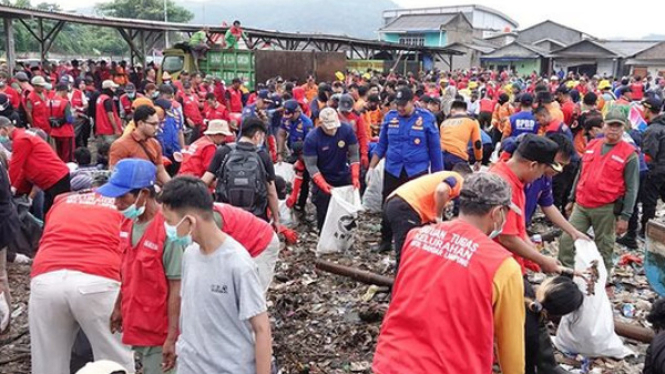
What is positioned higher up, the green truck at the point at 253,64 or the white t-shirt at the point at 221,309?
the green truck at the point at 253,64

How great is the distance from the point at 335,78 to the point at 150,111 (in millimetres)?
13401

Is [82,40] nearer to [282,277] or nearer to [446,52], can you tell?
[446,52]

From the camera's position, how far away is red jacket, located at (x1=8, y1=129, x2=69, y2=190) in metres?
5.03

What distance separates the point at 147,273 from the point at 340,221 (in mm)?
3619

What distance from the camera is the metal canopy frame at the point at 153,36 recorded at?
1458 centimetres

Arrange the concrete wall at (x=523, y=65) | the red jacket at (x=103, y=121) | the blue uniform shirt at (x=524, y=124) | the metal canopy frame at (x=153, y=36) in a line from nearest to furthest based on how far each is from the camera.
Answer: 1. the blue uniform shirt at (x=524, y=124)
2. the red jacket at (x=103, y=121)
3. the metal canopy frame at (x=153, y=36)
4. the concrete wall at (x=523, y=65)

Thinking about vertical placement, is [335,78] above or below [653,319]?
above

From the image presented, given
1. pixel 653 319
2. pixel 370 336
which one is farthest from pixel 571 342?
pixel 370 336

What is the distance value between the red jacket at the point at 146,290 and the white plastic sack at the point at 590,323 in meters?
2.58

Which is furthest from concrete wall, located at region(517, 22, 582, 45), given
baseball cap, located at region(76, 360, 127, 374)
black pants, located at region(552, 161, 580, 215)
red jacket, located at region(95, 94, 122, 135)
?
baseball cap, located at region(76, 360, 127, 374)

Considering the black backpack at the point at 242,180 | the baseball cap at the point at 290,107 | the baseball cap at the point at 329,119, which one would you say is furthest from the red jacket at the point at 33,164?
the baseball cap at the point at 290,107

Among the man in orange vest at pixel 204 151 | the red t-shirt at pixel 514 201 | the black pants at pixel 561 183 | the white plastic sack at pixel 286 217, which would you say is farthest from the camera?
the black pants at pixel 561 183

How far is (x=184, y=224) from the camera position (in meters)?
2.59

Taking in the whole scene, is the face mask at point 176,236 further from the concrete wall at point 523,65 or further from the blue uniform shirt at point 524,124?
the concrete wall at point 523,65
